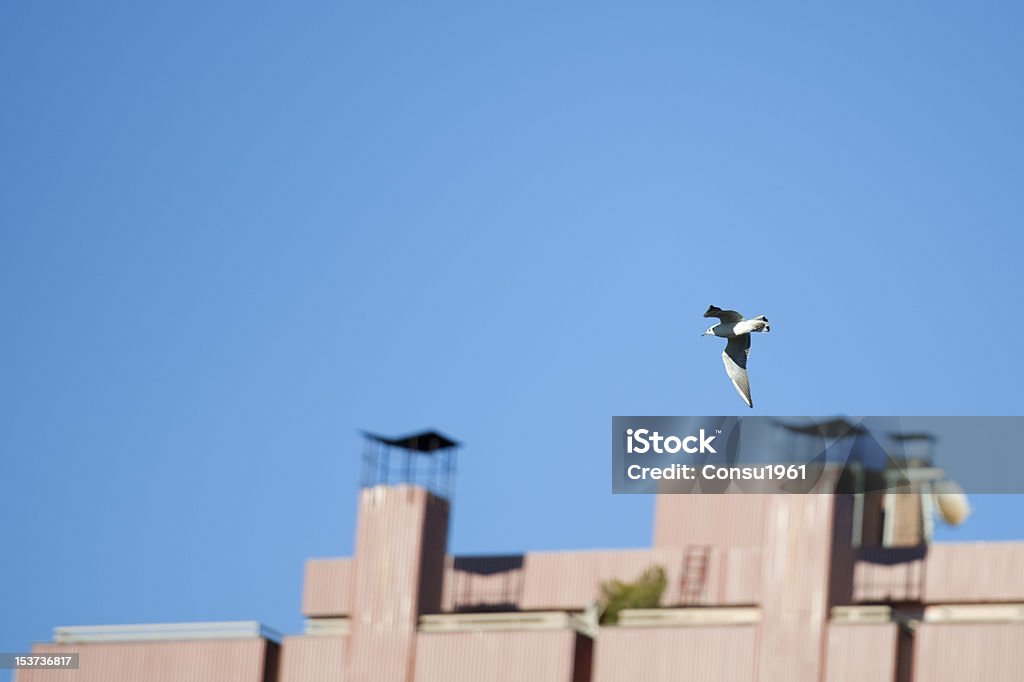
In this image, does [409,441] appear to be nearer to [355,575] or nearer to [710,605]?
[355,575]

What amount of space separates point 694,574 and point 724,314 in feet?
64.3

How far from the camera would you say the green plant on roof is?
7544 cm

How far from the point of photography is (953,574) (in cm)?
7394

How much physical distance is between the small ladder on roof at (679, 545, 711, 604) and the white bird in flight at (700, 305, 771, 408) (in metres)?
17.2

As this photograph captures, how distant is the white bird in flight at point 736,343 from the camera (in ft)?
194

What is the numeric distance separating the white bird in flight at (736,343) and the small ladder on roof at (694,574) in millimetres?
17159

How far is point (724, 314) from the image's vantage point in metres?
58.9

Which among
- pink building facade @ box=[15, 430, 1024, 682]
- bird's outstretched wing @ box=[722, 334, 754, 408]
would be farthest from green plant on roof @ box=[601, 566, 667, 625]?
bird's outstretched wing @ box=[722, 334, 754, 408]

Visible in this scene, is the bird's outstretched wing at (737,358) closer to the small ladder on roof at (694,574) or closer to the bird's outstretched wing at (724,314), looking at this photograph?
the bird's outstretched wing at (724,314)

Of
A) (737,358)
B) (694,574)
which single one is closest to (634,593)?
(694,574)

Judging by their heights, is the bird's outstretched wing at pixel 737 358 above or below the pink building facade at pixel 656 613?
above

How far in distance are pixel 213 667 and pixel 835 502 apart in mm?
19468

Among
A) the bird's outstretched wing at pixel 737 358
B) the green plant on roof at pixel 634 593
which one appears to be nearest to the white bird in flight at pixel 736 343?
the bird's outstretched wing at pixel 737 358

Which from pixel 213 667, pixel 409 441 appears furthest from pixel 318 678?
pixel 409 441
